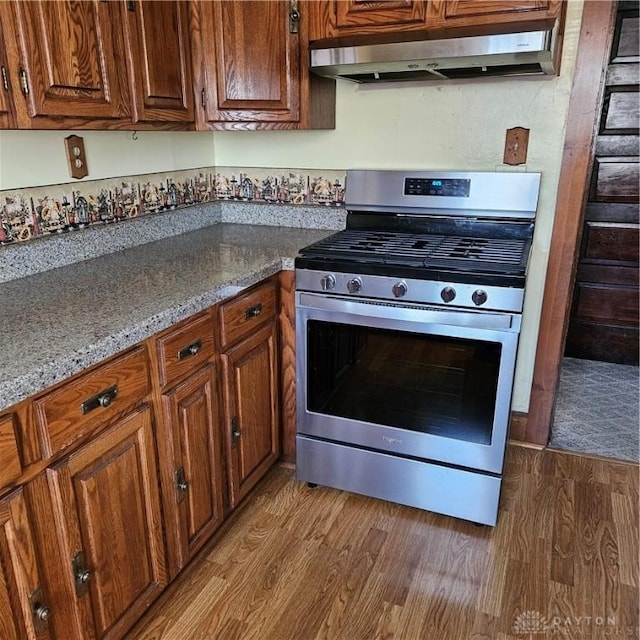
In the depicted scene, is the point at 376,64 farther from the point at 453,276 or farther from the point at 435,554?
the point at 435,554

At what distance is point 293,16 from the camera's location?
6.34ft

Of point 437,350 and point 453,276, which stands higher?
point 453,276

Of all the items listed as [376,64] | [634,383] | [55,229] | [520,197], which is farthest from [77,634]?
[634,383]

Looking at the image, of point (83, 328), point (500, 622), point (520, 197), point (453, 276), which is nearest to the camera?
point (83, 328)

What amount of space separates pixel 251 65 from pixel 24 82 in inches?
34.7

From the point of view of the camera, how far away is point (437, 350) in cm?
181

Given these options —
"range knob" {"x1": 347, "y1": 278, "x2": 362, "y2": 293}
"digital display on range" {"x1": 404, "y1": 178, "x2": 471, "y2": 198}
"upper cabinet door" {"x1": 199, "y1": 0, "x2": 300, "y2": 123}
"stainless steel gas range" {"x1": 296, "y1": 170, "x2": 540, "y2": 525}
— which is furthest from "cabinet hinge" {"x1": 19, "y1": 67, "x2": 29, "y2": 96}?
"digital display on range" {"x1": 404, "y1": 178, "x2": 471, "y2": 198}

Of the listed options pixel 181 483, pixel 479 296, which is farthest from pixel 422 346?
pixel 181 483

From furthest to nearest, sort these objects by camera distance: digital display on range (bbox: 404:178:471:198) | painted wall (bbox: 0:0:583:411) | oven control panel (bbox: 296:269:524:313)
A: digital display on range (bbox: 404:178:471:198) < painted wall (bbox: 0:0:583:411) < oven control panel (bbox: 296:269:524:313)

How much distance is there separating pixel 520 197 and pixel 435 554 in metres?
1.32

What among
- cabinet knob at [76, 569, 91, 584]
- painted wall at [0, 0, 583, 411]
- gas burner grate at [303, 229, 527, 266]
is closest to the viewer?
cabinet knob at [76, 569, 91, 584]

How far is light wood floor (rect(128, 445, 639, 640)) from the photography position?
→ 1.58 m

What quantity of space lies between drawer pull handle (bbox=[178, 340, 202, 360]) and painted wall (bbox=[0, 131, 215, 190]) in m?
0.75

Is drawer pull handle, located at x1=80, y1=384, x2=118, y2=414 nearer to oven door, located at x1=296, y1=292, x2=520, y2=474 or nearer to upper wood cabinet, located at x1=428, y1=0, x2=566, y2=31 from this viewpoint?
oven door, located at x1=296, y1=292, x2=520, y2=474
